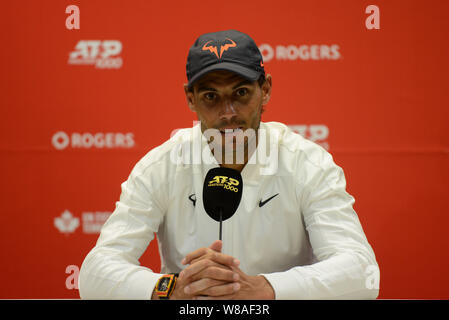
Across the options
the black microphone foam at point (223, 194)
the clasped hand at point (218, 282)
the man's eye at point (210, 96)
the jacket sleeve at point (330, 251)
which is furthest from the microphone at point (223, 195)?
the man's eye at point (210, 96)

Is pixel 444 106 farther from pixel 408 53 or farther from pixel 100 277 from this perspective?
pixel 100 277

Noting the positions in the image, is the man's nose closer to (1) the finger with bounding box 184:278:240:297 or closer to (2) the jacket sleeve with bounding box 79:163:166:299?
(2) the jacket sleeve with bounding box 79:163:166:299

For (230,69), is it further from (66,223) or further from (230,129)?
(66,223)

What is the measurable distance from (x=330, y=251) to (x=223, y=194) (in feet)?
1.21

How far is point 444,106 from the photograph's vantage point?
216 cm

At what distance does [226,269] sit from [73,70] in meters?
1.50

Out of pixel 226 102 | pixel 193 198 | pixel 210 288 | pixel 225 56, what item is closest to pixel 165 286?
pixel 210 288

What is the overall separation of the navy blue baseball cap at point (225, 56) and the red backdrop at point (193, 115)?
31.1 inches

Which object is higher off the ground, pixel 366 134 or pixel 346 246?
pixel 366 134

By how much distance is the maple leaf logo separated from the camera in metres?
2.28

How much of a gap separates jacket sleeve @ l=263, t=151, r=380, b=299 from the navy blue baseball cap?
39 cm

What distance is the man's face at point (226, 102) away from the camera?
1.42 m

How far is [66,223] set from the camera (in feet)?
7.50

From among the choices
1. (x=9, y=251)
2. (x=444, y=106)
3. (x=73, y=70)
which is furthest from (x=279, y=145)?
(x=9, y=251)
